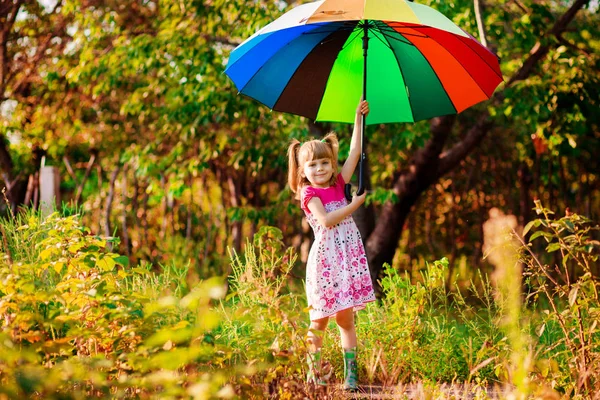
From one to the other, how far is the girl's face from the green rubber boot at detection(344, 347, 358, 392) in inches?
31.7

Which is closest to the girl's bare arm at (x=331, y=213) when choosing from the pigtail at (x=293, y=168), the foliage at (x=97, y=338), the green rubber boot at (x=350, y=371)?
the pigtail at (x=293, y=168)

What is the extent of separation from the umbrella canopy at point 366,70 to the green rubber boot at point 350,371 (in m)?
1.30

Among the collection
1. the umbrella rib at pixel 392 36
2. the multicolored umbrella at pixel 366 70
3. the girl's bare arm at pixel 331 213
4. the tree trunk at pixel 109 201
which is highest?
the umbrella rib at pixel 392 36

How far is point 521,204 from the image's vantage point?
26.6 ft

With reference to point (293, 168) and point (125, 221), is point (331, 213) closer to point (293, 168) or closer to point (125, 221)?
point (293, 168)

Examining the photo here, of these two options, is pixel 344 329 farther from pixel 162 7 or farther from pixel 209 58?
pixel 162 7

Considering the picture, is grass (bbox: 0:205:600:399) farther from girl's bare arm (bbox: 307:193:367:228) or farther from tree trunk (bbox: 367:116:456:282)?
tree trunk (bbox: 367:116:456:282)

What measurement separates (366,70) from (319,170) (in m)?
0.72

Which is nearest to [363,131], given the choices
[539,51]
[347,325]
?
[347,325]

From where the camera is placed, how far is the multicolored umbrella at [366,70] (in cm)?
359

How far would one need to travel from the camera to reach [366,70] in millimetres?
3598

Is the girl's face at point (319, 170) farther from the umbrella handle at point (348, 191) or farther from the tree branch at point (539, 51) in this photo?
the tree branch at point (539, 51)

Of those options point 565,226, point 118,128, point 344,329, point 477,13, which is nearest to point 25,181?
point 118,128

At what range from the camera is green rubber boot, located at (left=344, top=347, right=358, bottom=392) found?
313 cm
